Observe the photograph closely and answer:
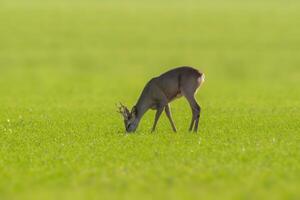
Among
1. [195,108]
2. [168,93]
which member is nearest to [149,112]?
[168,93]

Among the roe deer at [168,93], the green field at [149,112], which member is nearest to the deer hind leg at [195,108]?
the roe deer at [168,93]

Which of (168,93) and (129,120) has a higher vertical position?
(168,93)

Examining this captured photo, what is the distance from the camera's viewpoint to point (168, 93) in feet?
85.8

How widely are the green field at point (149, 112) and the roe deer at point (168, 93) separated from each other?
656 mm

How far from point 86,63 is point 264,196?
168 ft

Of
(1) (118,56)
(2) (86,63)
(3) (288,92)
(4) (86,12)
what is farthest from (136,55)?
(4) (86,12)

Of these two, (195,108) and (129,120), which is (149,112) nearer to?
(129,120)

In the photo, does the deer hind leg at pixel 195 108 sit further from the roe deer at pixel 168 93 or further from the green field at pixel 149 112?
the green field at pixel 149 112

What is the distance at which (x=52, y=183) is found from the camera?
55.3 feet

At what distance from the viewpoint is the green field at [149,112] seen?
55.1ft

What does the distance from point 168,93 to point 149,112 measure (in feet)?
32.5

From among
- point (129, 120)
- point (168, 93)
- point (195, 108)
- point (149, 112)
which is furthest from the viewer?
point (149, 112)

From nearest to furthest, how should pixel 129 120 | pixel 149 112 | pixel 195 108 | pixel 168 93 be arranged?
pixel 195 108 → pixel 168 93 → pixel 129 120 → pixel 149 112

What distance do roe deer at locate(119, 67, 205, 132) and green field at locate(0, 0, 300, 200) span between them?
0.66 metres
